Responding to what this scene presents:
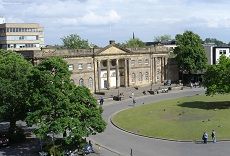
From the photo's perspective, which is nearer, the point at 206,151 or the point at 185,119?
the point at 206,151

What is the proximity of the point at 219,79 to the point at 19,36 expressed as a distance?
3472 inches

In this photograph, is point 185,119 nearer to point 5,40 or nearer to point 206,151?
point 206,151

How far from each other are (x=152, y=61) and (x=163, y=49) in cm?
532

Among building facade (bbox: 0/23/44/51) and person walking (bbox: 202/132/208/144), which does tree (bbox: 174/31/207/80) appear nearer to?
building facade (bbox: 0/23/44/51)

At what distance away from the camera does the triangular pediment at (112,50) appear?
3854 inches

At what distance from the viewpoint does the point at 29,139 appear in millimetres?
52625

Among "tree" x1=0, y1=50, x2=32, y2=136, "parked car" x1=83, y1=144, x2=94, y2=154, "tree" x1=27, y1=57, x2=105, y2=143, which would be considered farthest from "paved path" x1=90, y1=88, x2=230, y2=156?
"tree" x1=0, y1=50, x2=32, y2=136

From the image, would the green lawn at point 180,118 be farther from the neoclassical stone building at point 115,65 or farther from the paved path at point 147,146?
the neoclassical stone building at point 115,65

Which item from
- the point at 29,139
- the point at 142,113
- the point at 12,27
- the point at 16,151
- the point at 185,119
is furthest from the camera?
the point at 12,27

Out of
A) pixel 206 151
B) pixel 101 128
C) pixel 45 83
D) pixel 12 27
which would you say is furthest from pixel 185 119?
pixel 12 27

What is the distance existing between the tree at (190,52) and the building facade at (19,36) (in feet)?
178

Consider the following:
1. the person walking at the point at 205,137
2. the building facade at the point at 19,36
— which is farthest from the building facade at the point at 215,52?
the person walking at the point at 205,137

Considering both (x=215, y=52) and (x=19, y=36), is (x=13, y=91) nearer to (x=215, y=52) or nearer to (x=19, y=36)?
(x=215, y=52)

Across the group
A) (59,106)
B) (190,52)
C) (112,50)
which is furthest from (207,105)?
(59,106)
